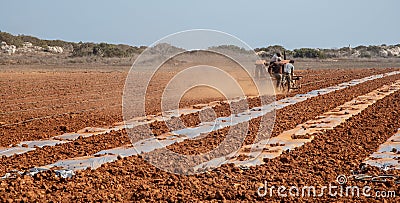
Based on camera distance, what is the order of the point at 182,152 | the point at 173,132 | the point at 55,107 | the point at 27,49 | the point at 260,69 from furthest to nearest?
the point at 27,49 → the point at 260,69 → the point at 55,107 → the point at 173,132 → the point at 182,152

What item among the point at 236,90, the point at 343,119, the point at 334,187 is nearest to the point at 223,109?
the point at 343,119

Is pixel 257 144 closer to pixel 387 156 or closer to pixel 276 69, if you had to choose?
pixel 387 156

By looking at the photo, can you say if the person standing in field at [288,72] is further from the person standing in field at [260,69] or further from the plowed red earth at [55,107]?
the person standing in field at [260,69]

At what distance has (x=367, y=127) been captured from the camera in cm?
1071

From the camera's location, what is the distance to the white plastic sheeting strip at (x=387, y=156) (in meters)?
7.39

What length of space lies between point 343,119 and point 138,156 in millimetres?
5698

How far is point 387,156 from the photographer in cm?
809

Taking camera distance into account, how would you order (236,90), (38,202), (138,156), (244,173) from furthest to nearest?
(236,90) → (138,156) → (244,173) → (38,202)

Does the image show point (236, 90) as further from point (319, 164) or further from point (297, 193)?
point (297, 193)

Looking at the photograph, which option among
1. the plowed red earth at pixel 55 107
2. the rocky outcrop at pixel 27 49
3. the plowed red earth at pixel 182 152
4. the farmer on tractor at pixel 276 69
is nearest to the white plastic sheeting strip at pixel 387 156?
the plowed red earth at pixel 182 152

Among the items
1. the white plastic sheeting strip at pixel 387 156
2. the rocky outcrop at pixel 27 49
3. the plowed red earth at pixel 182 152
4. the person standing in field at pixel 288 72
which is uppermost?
the rocky outcrop at pixel 27 49

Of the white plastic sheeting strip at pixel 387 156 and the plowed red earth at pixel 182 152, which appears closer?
the plowed red earth at pixel 182 152

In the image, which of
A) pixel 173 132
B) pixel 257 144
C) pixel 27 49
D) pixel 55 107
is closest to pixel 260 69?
pixel 55 107

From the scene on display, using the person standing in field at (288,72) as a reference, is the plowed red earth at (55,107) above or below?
below
